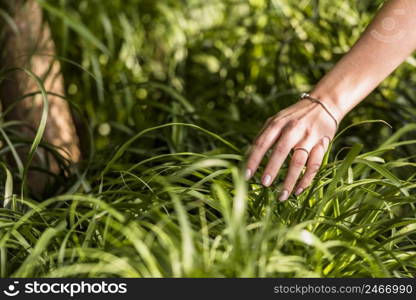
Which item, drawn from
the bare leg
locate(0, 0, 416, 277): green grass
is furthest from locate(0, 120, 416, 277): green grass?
the bare leg

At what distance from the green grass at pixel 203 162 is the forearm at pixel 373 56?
0.10 m

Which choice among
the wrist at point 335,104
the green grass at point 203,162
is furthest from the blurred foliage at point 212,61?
the wrist at point 335,104

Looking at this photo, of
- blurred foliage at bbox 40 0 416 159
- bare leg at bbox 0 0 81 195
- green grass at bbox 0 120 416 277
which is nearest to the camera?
green grass at bbox 0 120 416 277

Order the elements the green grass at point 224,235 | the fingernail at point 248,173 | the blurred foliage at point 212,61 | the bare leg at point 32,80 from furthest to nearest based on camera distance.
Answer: the blurred foliage at point 212,61 < the bare leg at point 32,80 < the fingernail at point 248,173 < the green grass at point 224,235

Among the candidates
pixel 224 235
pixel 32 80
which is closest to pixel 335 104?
pixel 224 235

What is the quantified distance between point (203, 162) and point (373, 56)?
1.12ft

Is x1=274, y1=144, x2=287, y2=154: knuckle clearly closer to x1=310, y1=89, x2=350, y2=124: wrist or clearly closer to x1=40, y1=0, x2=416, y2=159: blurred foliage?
x1=310, y1=89, x2=350, y2=124: wrist

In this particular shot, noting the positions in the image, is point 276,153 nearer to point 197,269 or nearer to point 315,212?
point 315,212

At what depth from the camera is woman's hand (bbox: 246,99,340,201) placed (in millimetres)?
977

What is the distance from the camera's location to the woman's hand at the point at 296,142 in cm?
98

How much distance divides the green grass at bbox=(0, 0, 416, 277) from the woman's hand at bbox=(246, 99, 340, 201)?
0.14 ft

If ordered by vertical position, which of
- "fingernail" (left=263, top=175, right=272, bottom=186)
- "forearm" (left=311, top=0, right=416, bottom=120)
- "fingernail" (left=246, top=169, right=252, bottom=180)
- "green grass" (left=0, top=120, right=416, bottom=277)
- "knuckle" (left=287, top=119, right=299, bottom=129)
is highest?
"forearm" (left=311, top=0, right=416, bottom=120)

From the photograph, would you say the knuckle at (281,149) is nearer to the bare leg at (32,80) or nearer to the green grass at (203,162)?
the green grass at (203,162)

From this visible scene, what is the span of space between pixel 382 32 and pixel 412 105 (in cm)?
82
